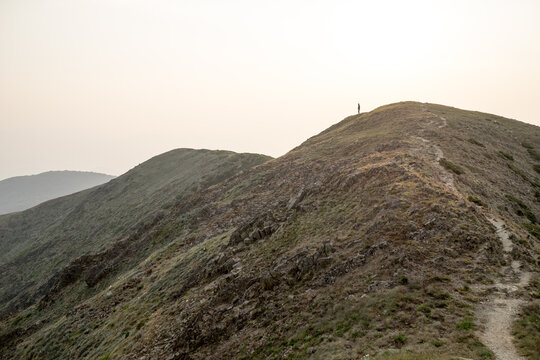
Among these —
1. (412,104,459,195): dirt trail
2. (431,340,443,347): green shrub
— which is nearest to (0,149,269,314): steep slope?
(412,104,459,195): dirt trail

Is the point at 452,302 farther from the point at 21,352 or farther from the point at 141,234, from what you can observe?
the point at 141,234

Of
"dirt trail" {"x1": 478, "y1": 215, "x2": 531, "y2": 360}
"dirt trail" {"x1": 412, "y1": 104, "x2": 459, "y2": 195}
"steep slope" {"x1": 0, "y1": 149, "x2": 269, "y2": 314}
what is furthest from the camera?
"steep slope" {"x1": 0, "y1": 149, "x2": 269, "y2": 314}

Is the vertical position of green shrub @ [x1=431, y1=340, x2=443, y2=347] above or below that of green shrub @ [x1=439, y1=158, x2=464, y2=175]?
below

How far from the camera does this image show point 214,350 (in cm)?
2011

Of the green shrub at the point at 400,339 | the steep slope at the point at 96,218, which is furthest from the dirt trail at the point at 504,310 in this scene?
the steep slope at the point at 96,218

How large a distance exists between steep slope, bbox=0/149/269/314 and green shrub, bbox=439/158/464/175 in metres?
50.0

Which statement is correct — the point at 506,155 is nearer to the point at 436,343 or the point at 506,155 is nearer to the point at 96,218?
the point at 436,343

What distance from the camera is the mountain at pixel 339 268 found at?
623 inches

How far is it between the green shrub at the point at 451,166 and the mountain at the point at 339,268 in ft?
1.20

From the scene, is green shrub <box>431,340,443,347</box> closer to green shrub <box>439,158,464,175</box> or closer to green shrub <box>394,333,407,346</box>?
green shrub <box>394,333,407,346</box>

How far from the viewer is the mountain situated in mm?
15828

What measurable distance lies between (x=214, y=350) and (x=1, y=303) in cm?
7211

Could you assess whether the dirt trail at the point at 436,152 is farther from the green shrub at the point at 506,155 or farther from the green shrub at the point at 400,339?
the green shrub at the point at 400,339

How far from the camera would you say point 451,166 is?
35719 mm
